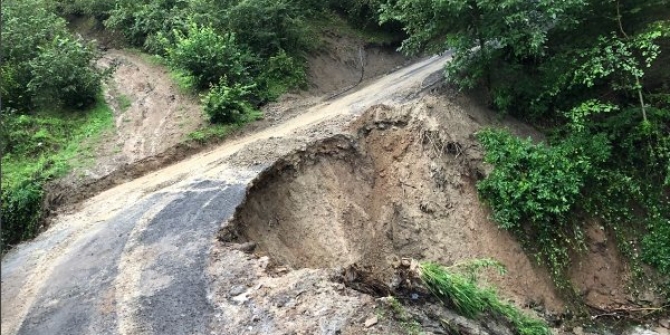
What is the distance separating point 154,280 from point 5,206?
579 cm

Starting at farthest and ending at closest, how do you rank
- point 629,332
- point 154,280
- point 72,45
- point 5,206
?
1. point 72,45
2. point 5,206
3. point 629,332
4. point 154,280

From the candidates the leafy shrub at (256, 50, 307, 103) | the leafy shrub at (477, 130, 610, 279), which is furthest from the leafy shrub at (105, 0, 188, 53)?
the leafy shrub at (477, 130, 610, 279)

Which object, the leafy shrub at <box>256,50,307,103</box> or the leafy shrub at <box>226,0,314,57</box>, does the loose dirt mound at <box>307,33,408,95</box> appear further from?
the leafy shrub at <box>226,0,314,57</box>

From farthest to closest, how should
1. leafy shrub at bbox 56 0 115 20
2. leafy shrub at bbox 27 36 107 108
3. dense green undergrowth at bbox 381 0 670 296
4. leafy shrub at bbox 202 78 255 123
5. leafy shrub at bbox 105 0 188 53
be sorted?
1. leafy shrub at bbox 56 0 115 20
2. leafy shrub at bbox 105 0 188 53
3. leafy shrub at bbox 202 78 255 123
4. leafy shrub at bbox 27 36 107 108
5. dense green undergrowth at bbox 381 0 670 296

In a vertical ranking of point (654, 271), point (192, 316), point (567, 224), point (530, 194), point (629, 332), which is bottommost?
point (629, 332)

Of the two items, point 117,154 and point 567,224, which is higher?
point 117,154

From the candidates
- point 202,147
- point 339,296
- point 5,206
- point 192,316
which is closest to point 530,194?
point 339,296

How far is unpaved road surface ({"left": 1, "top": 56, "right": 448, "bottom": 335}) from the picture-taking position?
6.40m

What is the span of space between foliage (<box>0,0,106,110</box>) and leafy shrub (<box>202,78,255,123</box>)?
11.5 feet

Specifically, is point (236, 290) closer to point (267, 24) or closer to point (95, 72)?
point (95, 72)

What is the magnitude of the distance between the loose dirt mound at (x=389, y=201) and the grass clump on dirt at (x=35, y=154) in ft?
17.0

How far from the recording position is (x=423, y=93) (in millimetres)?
12898

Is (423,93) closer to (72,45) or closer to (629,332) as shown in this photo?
(629,332)

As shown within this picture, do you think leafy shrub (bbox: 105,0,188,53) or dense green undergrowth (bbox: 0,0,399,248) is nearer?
dense green undergrowth (bbox: 0,0,399,248)
